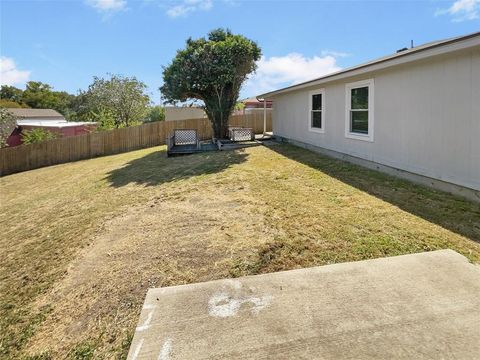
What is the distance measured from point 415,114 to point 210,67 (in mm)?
9409

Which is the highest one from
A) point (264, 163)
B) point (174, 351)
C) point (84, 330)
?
point (264, 163)

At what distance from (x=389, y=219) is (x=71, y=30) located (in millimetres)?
20148

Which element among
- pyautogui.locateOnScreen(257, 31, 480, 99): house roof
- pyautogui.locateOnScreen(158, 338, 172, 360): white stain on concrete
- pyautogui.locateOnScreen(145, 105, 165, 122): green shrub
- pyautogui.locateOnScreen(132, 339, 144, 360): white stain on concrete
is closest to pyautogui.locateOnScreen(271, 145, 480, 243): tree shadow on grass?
pyautogui.locateOnScreen(257, 31, 480, 99): house roof

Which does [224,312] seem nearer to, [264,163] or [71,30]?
[264,163]

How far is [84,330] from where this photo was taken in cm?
286

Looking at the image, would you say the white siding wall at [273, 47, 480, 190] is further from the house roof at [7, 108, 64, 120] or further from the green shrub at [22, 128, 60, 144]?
the house roof at [7, 108, 64, 120]

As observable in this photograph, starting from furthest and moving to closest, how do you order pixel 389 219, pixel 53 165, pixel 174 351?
pixel 53 165
pixel 389 219
pixel 174 351

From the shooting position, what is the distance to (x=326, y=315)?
2520mm

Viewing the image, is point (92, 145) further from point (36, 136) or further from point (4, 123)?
point (4, 123)

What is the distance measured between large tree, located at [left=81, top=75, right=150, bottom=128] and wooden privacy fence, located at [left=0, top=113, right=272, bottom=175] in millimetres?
6360

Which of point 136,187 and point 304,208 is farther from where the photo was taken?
point 136,187

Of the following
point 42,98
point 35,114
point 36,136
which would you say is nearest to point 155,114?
point 36,136

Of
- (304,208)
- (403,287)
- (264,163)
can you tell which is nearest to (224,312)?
(403,287)

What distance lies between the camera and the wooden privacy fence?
18016 millimetres
